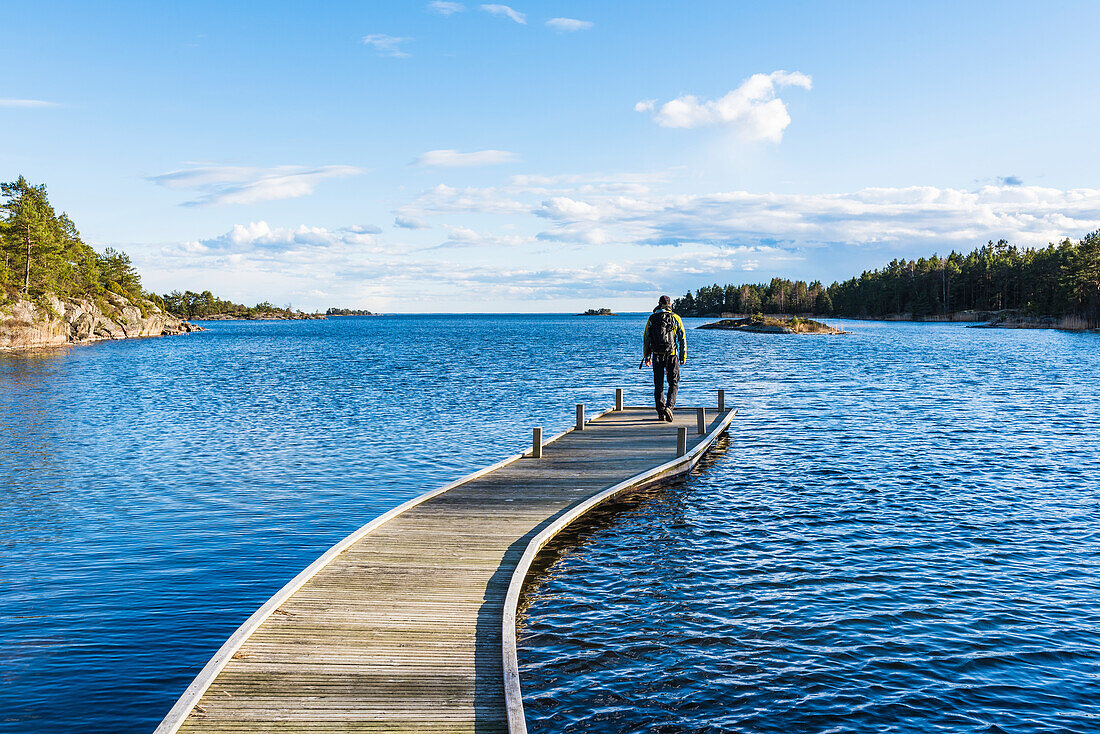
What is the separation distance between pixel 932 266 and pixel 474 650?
653 feet

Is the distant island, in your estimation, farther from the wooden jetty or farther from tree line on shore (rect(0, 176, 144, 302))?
the wooden jetty

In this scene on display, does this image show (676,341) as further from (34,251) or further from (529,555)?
(34,251)

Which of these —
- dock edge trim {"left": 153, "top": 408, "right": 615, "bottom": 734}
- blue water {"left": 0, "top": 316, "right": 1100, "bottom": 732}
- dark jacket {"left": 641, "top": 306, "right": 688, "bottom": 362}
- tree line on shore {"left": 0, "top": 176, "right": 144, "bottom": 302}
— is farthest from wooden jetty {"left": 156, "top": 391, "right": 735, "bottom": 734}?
tree line on shore {"left": 0, "top": 176, "right": 144, "bottom": 302}

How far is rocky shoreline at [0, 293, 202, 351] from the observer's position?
80.1 metres

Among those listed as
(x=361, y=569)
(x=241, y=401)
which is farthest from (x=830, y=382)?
(x=361, y=569)

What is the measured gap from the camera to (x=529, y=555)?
11703 mm

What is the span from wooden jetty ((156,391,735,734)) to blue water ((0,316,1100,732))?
2.94 feet

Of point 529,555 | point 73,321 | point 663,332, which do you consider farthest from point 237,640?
point 73,321

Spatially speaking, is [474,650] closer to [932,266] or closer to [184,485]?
[184,485]

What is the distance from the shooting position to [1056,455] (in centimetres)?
2259

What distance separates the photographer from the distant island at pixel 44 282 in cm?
8075

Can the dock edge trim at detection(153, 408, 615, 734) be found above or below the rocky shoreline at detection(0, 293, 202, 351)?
below

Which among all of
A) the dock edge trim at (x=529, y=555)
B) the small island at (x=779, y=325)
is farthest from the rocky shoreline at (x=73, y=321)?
the small island at (x=779, y=325)

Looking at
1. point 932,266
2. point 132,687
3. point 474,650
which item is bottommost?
point 132,687
